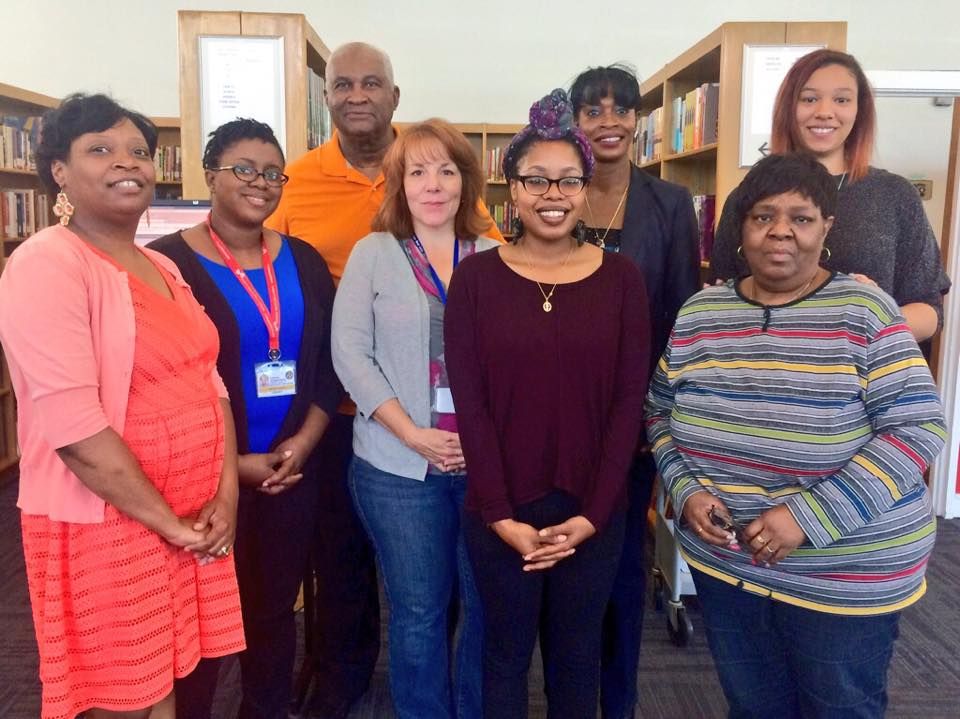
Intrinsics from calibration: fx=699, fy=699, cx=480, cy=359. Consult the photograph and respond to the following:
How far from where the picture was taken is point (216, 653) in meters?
1.52

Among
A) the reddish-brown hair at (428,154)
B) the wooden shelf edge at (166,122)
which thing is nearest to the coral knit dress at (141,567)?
the reddish-brown hair at (428,154)

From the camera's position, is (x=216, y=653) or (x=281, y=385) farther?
(x=281, y=385)

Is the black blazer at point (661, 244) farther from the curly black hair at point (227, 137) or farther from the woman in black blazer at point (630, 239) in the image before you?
the curly black hair at point (227, 137)

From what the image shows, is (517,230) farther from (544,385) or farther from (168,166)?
(168,166)

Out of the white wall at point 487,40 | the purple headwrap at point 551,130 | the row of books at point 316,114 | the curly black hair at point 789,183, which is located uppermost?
the white wall at point 487,40

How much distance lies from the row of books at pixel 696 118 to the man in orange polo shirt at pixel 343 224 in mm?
2224

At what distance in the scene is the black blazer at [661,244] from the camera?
6.17 feet

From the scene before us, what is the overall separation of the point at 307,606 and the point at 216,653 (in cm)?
92

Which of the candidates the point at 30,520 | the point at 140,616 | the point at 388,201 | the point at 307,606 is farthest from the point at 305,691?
the point at 388,201

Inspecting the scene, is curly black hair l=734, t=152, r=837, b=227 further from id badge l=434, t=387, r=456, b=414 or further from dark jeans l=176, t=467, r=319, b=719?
dark jeans l=176, t=467, r=319, b=719

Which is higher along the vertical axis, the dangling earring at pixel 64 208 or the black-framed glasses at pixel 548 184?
the black-framed glasses at pixel 548 184

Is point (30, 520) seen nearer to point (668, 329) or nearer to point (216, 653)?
point (216, 653)

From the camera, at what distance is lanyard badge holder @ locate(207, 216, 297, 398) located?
1.72 meters

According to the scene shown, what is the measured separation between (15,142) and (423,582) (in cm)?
495
